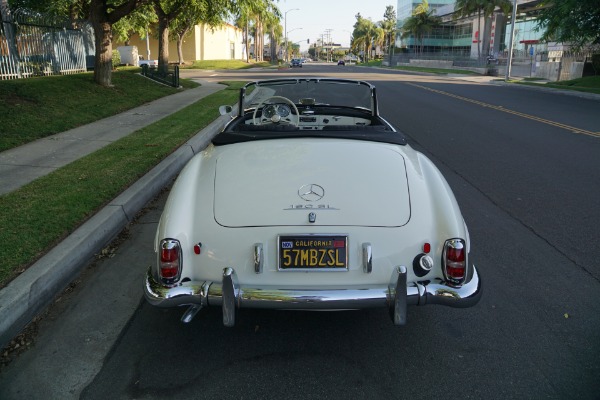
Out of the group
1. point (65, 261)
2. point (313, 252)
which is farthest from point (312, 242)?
point (65, 261)

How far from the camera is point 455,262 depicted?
9.75ft

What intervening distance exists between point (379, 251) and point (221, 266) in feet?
3.01

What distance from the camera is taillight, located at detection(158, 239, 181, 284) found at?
9.70 ft

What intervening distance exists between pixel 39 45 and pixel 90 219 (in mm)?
15916

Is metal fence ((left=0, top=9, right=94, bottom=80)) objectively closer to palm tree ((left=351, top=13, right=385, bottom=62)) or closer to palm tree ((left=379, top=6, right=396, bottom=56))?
palm tree ((left=379, top=6, right=396, bottom=56))

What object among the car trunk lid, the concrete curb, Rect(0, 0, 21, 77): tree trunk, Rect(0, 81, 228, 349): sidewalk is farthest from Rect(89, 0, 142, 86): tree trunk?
the car trunk lid

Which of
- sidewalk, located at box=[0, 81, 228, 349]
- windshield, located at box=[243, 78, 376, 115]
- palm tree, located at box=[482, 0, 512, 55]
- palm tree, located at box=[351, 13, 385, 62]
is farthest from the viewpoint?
palm tree, located at box=[351, 13, 385, 62]

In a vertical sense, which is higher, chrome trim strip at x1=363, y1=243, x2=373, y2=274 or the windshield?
the windshield

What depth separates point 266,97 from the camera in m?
4.84

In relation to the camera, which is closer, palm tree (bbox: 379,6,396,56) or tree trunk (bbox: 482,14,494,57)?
tree trunk (bbox: 482,14,494,57)

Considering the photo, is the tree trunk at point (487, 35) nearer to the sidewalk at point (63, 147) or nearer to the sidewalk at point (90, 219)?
the sidewalk at point (63, 147)

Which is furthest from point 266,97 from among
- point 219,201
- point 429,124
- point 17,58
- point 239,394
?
point 17,58

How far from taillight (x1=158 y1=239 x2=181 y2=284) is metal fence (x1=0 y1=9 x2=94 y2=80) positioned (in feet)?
50.4

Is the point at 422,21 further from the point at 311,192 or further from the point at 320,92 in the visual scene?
the point at 311,192
